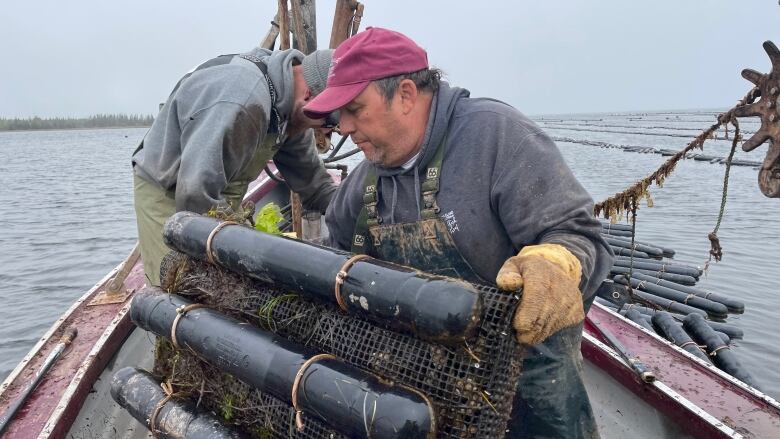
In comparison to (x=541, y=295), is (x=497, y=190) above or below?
above

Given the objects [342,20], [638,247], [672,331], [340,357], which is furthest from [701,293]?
[340,357]

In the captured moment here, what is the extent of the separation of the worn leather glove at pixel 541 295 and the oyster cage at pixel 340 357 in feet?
0.17

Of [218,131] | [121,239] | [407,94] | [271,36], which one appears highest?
[271,36]

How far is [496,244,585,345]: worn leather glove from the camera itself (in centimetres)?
181

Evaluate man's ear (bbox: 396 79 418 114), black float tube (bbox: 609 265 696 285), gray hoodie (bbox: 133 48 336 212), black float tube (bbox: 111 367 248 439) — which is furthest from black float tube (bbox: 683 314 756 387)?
black float tube (bbox: 111 367 248 439)

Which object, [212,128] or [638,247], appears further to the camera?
[638,247]

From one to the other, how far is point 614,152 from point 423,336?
142 feet

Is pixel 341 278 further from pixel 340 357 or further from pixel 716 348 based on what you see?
pixel 716 348

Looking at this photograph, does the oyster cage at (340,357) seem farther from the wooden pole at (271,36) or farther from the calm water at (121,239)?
the calm water at (121,239)

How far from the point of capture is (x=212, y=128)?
3.52 metres

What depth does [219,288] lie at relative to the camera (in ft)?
8.84

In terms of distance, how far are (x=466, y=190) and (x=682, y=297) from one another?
9.28 meters

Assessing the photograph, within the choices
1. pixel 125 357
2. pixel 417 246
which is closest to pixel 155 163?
pixel 125 357

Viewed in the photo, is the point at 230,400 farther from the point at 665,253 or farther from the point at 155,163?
the point at 665,253
